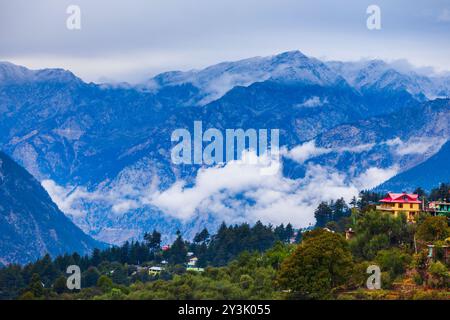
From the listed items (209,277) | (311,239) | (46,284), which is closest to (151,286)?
(209,277)

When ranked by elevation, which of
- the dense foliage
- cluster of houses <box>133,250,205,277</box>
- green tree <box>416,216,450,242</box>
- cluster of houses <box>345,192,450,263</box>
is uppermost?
cluster of houses <box>345,192,450,263</box>

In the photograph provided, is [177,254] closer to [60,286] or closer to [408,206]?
[60,286]

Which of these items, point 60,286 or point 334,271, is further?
point 60,286

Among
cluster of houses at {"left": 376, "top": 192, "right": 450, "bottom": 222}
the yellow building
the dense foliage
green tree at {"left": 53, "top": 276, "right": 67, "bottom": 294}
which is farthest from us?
green tree at {"left": 53, "top": 276, "right": 67, "bottom": 294}

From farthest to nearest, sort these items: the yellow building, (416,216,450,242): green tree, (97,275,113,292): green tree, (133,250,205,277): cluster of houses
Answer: (133,250,205,277): cluster of houses < (97,275,113,292): green tree < the yellow building < (416,216,450,242): green tree

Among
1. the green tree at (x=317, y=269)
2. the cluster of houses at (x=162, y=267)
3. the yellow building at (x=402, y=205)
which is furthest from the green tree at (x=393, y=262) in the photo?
the cluster of houses at (x=162, y=267)

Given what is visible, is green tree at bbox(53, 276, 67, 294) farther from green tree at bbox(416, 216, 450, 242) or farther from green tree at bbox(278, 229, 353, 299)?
green tree at bbox(416, 216, 450, 242)

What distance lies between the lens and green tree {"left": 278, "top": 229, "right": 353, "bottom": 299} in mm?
91688

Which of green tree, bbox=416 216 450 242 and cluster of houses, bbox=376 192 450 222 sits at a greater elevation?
cluster of houses, bbox=376 192 450 222

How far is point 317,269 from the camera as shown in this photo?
92.7m

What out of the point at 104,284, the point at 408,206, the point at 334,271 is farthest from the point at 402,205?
the point at 104,284

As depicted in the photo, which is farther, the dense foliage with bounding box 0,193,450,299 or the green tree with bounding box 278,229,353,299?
the dense foliage with bounding box 0,193,450,299

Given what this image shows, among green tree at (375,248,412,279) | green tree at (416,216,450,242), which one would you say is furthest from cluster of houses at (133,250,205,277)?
green tree at (416,216,450,242)

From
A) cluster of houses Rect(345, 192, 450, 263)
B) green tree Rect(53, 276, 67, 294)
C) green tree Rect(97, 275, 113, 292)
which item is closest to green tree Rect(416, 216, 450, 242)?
cluster of houses Rect(345, 192, 450, 263)
